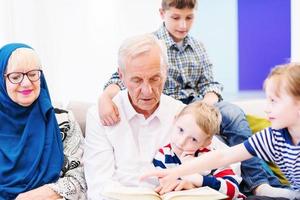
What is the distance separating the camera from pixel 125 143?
1.76 meters

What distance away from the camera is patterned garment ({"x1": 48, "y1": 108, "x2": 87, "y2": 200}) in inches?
69.0

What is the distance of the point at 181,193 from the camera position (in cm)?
140

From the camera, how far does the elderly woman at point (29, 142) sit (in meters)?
1.75

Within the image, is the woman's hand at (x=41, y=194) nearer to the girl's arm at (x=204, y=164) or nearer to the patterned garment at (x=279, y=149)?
the girl's arm at (x=204, y=164)

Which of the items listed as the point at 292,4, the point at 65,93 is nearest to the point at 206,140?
the point at 65,93

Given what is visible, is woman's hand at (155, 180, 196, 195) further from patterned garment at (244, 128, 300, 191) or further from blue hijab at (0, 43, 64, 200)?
blue hijab at (0, 43, 64, 200)

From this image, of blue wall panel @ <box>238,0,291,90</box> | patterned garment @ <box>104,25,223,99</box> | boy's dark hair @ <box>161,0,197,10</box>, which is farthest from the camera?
blue wall panel @ <box>238,0,291,90</box>

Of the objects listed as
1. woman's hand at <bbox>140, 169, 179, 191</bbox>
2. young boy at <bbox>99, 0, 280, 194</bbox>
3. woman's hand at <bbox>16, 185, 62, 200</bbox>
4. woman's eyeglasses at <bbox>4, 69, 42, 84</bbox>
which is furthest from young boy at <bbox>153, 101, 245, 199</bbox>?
woman's eyeglasses at <bbox>4, 69, 42, 84</bbox>

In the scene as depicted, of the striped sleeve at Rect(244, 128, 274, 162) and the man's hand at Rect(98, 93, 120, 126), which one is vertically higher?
the man's hand at Rect(98, 93, 120, 126)

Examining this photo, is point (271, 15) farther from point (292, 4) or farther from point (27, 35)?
point (27, 35)

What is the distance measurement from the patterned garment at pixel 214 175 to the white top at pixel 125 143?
3.0 inches

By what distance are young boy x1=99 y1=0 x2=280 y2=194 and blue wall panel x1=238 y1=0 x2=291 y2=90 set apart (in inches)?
70.8

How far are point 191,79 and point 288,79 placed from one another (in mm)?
1024

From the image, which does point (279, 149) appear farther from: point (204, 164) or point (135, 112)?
point (135, 112)
